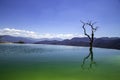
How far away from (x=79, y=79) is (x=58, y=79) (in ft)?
3.83

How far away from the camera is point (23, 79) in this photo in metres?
8.71

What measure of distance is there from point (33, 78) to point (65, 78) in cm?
177

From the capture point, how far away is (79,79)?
9.09 meters

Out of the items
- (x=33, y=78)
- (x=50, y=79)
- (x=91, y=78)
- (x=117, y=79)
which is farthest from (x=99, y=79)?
(x=33, y=78)

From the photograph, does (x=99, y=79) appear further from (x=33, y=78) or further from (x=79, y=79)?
(x=33, y=78)

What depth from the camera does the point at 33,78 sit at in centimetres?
901

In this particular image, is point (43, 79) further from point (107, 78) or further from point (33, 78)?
point (107, 78)

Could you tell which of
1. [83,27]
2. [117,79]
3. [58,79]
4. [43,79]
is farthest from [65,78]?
[83,27]

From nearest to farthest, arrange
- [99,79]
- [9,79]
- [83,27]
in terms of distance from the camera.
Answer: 1. [9,79]
2. [99,79]
3. [83,27]

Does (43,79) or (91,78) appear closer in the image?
(43,79)

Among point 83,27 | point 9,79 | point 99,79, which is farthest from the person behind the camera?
point 83,27

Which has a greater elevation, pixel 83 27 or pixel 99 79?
pixel 83 27

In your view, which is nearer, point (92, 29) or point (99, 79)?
point (99, 79)

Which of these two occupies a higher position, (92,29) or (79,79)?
(92,29)
